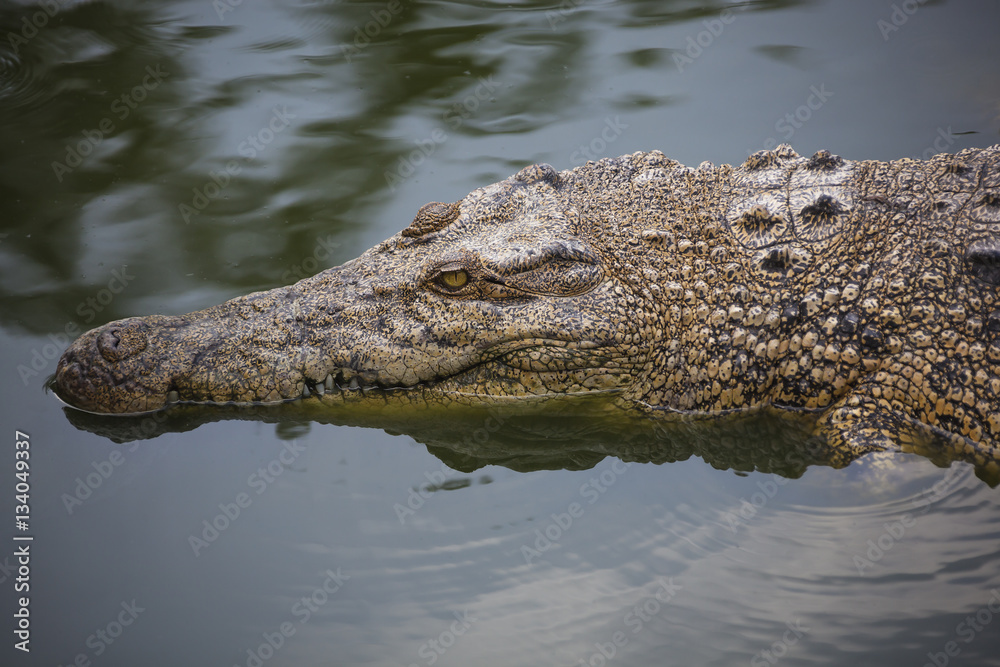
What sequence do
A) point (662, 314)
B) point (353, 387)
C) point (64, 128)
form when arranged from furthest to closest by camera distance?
point (64, 128) < point (353, 387) < point (662, 314)

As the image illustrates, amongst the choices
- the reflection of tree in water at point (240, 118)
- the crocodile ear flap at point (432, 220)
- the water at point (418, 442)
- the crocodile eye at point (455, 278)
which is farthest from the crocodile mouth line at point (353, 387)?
the reflection of tree in water at point (240, 118)

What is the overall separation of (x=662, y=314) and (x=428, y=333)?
51.0 inches

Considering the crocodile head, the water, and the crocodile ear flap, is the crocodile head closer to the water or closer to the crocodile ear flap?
the crocodile ear flap

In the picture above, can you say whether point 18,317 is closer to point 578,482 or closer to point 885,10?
point 578,482

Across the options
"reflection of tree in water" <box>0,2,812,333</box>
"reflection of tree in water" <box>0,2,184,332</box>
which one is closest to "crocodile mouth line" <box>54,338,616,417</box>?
"reflection of tree in water" <box>0,2,812,333</box>

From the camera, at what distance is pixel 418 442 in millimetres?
4551

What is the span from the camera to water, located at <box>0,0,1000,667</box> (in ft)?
11.7

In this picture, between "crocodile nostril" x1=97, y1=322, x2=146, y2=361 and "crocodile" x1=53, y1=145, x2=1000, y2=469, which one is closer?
"crocodile" x1=53, y1=145, x2=1000, y2=469

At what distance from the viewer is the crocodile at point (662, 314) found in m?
3.99

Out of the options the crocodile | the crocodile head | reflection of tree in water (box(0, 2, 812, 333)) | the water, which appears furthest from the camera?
reflection of tree in water (box(0, 2, 812, 333))

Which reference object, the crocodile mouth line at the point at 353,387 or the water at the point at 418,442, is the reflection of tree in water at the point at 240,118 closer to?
the water at the point at 418,442

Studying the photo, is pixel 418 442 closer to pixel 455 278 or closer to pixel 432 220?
pixel 455 278

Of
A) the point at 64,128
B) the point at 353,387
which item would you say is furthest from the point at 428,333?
the point at 64,128

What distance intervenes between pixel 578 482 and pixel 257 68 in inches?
245
